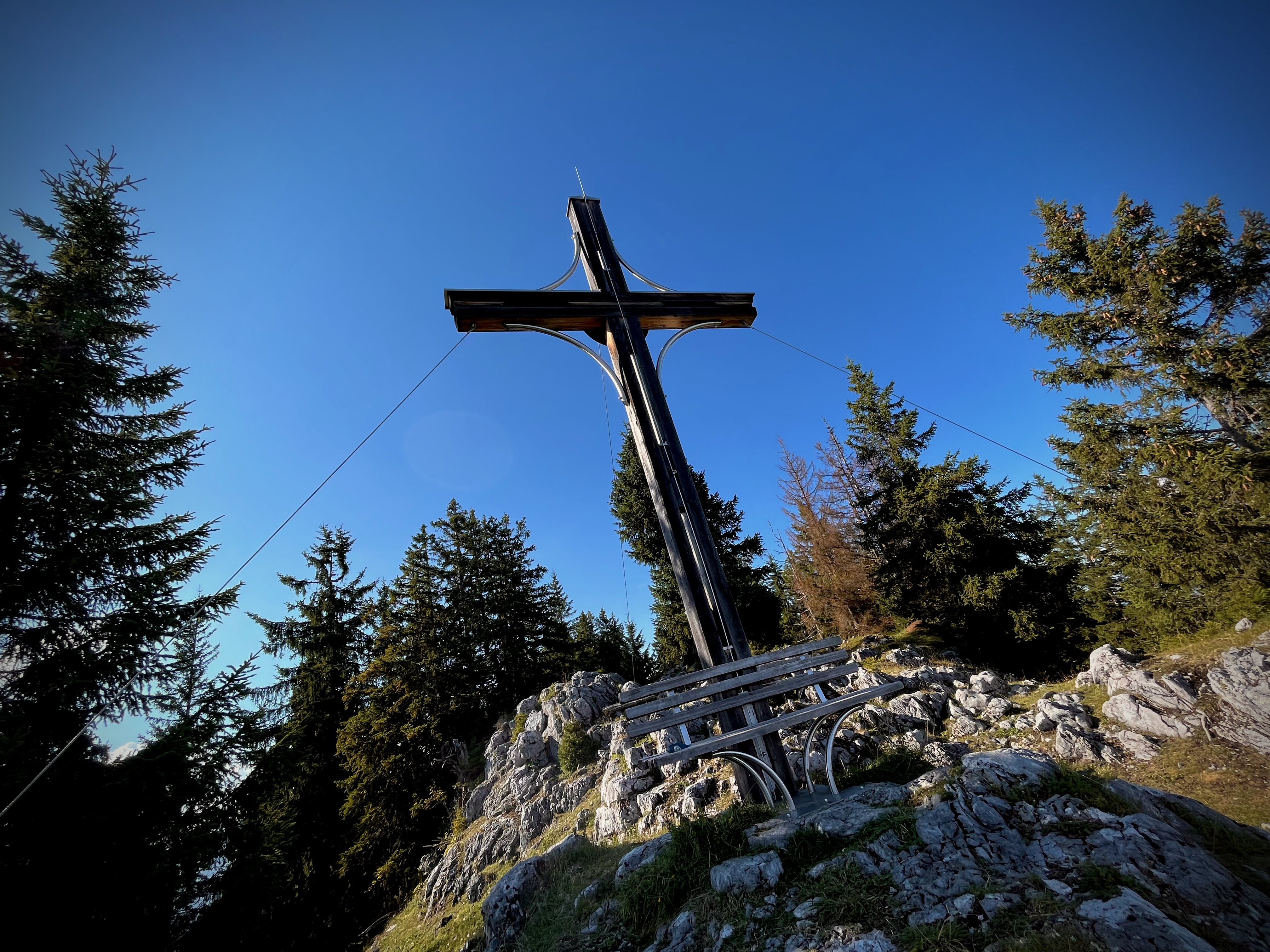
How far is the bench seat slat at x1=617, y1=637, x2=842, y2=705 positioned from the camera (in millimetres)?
4242

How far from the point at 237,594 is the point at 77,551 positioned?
255 centimetres

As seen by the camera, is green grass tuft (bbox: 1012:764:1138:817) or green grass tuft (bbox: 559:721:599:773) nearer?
green grass tuft (bbox: 1012:764:1138:817)

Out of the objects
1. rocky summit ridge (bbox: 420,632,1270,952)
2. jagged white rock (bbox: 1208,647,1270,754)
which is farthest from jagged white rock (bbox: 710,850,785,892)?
jagged white rock (bbox: 1208,647,1270,754)

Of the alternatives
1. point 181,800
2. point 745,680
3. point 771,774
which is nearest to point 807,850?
point 771,774

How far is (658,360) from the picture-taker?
6711mm

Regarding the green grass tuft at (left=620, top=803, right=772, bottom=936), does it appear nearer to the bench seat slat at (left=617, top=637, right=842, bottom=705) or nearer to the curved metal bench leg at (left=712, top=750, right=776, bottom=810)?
the curved metal bench leg at (left=712, top=750, right=776, bottom=810)

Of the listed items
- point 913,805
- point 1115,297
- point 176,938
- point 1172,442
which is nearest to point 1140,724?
point 913,805

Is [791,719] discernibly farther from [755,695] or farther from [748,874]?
[748,874]

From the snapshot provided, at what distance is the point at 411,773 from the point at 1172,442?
978 inches

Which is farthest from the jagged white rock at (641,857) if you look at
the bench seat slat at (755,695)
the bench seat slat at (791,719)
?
the bench seat slat at (755,695)

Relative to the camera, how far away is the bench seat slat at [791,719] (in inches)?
169

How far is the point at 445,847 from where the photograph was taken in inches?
592

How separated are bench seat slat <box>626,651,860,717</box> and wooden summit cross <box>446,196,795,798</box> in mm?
269

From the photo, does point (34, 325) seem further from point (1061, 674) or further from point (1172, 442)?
point (1061, 674)
